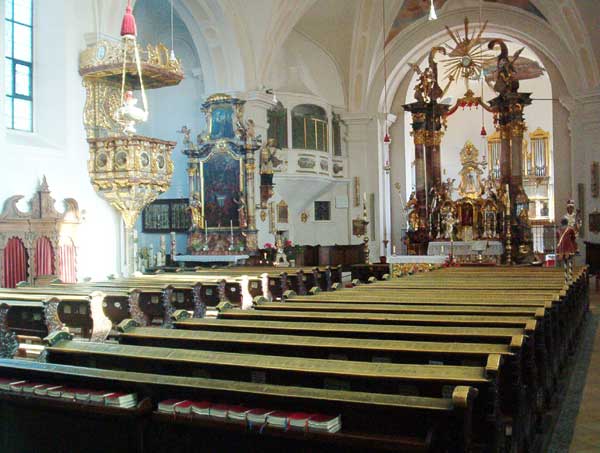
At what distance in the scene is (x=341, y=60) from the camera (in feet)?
70.6

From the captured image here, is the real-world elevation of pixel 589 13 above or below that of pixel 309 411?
above

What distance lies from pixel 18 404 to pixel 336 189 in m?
18.7

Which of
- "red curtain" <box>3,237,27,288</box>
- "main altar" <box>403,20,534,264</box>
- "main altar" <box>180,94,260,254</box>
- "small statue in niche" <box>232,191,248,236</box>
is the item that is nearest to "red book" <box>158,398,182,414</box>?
"red curtain" <box>3,237,27,288</box>

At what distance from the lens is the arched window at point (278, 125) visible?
18.6 metres

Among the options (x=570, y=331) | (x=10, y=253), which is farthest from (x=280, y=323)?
(x=10, y=253)

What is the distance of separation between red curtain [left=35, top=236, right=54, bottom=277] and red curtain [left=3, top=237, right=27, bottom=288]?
0.77 ft

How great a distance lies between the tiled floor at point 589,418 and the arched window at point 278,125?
12599mm

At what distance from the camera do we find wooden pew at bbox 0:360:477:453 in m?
2.64

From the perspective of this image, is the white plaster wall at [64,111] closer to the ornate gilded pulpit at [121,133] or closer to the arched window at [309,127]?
the ornate gilded pulpit at [121,133]

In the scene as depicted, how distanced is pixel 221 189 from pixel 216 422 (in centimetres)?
1421

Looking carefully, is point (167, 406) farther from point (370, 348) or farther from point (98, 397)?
point (370, 348)

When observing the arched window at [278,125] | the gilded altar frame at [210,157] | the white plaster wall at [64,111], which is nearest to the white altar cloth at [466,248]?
the arched window at [278,125]

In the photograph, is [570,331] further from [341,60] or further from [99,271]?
[341,60]

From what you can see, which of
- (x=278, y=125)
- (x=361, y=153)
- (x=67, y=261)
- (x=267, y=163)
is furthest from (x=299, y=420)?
(x=361, y=153)
